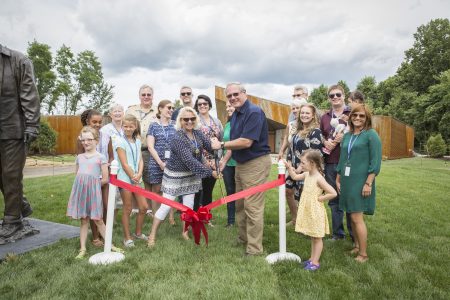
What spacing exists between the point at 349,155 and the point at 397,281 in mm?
1414

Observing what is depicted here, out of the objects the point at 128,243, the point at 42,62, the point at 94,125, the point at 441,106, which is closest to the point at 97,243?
the point at 128,243

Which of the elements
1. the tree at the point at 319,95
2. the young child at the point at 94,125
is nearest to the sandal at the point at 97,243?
the young child at the point at 94,125

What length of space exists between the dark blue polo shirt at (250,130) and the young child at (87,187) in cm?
172

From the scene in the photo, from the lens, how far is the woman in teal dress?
3822mm

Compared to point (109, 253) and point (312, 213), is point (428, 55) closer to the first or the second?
point (312, 213)

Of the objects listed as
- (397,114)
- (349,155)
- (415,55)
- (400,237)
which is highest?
(415,55)

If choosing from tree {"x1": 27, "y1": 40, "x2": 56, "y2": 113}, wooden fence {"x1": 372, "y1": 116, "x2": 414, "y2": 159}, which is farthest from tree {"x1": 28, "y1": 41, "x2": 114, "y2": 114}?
wooden fence {"x1": 372, "y1": 116, "x2": 414, "y2": 159}

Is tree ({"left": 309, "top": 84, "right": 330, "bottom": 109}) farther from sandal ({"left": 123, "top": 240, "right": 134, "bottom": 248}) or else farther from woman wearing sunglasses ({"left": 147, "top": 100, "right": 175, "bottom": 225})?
sandal ({"left": 123, "top": 240, "right": 134, "bottom": 248})

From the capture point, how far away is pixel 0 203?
705cm

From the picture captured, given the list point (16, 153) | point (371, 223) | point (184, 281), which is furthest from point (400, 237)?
point (16, 153)

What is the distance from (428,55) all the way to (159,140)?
149 ft

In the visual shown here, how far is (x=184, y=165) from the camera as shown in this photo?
4484 millimetres

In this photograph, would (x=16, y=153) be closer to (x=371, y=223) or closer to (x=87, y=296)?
(x=87, y=296)

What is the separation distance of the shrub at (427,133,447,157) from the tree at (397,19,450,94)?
13.8 m
